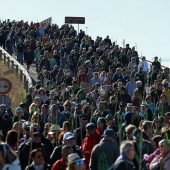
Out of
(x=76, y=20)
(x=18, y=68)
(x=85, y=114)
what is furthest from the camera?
(x=76, y=20)

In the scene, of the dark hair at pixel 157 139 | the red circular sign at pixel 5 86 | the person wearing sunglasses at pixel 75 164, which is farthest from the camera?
the red circular sign at pixel 5 86

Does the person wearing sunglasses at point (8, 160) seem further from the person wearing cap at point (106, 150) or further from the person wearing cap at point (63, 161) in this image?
the person wearing cap at point (106, 150)

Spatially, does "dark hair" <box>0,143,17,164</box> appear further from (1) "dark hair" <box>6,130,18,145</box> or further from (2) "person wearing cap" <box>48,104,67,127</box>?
(2) "person wearing cap" <box>48,104,67,127</box>

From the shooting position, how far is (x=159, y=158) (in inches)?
642

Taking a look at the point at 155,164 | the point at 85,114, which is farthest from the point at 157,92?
the point at 155,164

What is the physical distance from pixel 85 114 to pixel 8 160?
921cm

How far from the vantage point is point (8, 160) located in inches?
561

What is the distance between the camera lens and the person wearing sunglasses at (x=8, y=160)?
14188 millimetres

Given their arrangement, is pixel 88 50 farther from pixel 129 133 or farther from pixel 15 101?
pixel 129 133

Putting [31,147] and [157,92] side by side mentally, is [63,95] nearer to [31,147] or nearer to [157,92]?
[157,92]

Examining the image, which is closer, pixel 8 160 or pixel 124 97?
pixel 8 160

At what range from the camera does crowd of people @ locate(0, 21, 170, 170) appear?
1630cm

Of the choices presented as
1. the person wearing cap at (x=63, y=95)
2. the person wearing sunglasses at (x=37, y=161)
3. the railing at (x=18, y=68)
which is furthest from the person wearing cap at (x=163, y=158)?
the railing at (x=18, y=68)

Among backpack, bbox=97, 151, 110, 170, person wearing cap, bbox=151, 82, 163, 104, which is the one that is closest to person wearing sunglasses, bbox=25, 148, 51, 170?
backpack, bbox=97, 151, 110, 170
